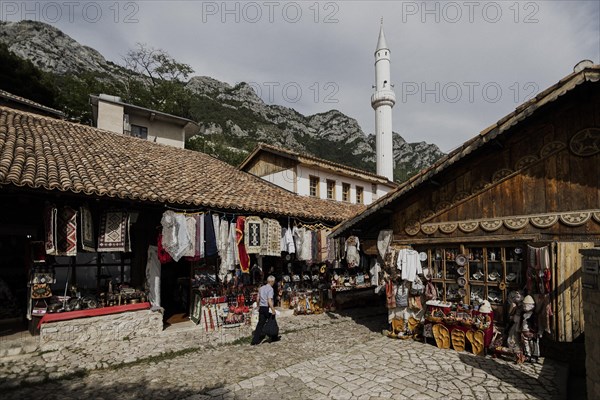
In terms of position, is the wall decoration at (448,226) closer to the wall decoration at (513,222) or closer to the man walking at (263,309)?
the wall decoration at (513,222)

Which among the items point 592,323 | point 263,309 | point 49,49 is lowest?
point 263,309

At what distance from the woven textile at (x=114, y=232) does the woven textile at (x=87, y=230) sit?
0.60 feet

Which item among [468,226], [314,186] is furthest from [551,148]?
[314,186]

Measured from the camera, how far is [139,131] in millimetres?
19250

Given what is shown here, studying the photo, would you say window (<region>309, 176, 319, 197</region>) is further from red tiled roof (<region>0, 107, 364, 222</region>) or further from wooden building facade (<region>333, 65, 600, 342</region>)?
wooden building facade (<region>333, 65, 600, 342</region>)

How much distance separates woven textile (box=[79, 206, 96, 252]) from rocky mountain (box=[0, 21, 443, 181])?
81.1 ft

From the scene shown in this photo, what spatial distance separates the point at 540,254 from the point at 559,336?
64.6 inches

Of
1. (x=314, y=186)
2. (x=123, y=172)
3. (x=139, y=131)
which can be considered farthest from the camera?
A: (x=139, y=131)

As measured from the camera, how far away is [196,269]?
1065 cm

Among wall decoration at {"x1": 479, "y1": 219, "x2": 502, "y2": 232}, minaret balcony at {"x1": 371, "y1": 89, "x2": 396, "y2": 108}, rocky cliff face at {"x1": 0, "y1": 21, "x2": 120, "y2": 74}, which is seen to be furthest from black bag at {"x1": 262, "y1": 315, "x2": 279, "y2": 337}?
rocky cliff face at {"x1": 0, "y1": 21, "x2": 120, "y2": 74}

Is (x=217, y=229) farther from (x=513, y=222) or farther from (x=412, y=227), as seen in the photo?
(x=513, y=222)

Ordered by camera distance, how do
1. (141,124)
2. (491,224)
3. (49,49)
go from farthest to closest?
(49,49) → (141,124) → (491,224)

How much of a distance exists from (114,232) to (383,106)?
29275 millimetres

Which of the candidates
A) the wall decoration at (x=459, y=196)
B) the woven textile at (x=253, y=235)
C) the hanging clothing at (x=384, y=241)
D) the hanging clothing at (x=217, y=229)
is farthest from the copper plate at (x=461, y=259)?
the hanging clothing at (x=217, y=229)
